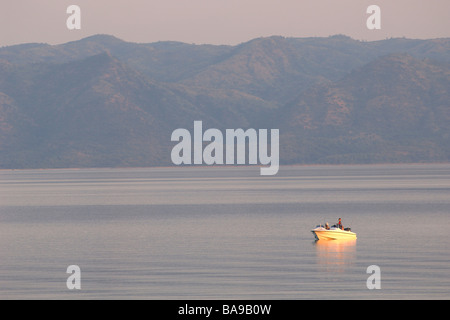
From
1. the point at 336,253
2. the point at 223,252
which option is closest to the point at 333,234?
the point at 336,253

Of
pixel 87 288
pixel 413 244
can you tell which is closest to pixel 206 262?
pixel 87 288

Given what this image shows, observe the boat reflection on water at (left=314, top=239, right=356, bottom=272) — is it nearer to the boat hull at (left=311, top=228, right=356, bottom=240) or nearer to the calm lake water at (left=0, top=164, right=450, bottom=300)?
the calm lake water at (left=0, top=164, right=450, bottom=300)

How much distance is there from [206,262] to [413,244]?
20881 millimetres

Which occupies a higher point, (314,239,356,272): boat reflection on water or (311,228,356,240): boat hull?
(311,228,356,240): boat hull

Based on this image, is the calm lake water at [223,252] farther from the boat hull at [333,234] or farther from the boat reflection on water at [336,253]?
the boat hull at [333,234]

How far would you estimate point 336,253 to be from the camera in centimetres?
7362

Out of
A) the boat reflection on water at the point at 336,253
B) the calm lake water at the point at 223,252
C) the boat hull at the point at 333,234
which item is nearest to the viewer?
the calm lake water at the point at 223,252

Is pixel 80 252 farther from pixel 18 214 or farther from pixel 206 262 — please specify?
pixel 18 214

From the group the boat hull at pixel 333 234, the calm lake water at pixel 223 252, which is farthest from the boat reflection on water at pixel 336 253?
the boat hull at pixel 333 234

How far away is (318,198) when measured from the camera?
165000 millimetres

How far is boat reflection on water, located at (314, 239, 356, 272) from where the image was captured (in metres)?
65.4

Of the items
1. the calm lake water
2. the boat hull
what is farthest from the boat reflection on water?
the boat hull

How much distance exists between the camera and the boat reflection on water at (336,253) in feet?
215

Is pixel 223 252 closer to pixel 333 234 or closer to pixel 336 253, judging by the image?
Answer: pixel 336 253
